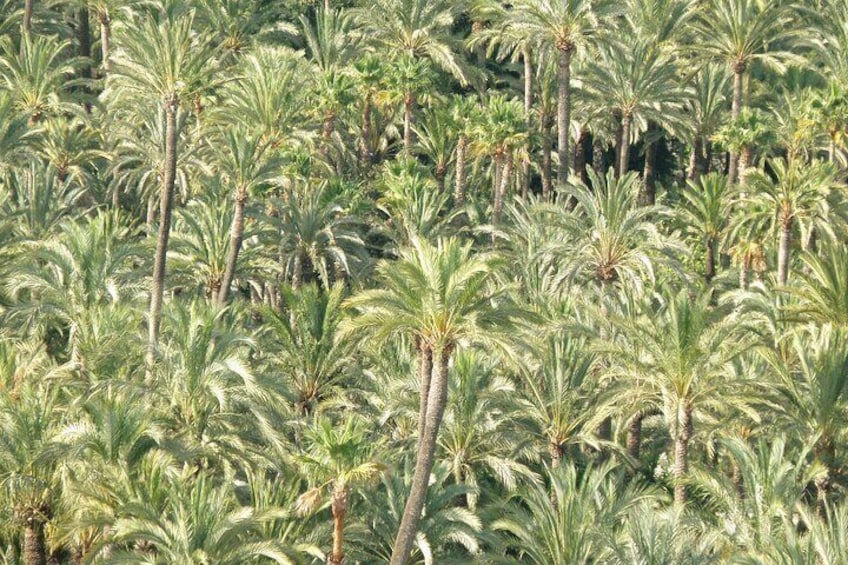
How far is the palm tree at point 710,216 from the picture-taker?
176 feet

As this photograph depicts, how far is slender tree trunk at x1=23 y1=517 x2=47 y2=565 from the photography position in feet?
107

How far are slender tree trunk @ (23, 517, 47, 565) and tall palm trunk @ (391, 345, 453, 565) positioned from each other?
8.52 metres

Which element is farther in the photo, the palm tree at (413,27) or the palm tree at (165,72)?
the palm tree at (413,27)

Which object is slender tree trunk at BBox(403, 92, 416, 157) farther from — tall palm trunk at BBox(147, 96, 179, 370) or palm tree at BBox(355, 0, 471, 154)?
tall palm trunk at BBox(147, 96, 179, 370)

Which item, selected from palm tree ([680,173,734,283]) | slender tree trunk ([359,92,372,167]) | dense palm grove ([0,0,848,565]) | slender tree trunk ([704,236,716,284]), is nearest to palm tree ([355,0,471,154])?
dense palm grove ([0,0,848,565])

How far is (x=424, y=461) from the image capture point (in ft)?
105

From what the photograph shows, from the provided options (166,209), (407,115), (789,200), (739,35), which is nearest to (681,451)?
(789,200)

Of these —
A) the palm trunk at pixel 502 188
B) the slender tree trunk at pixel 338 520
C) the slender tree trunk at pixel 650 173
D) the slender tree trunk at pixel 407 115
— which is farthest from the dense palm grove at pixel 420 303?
the palm trunk at pixel 502 188

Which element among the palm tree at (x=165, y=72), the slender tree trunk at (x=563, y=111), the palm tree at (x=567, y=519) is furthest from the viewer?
the slender tree trunk at (x=563, y=111)

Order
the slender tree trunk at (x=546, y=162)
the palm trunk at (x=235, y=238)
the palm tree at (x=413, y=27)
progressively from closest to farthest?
the palm trunk at (x=235, y=238)
the slender tree trunk at (x=546, y=162)
the palm tree at (x=413, y=27)

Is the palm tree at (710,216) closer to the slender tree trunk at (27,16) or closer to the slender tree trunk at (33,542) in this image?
the slender tree trunk at (27,16)

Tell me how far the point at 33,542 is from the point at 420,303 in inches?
432

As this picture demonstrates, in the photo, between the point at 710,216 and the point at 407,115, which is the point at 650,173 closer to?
the point at 710,216

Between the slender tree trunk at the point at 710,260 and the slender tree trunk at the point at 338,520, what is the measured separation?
26.1 meters
